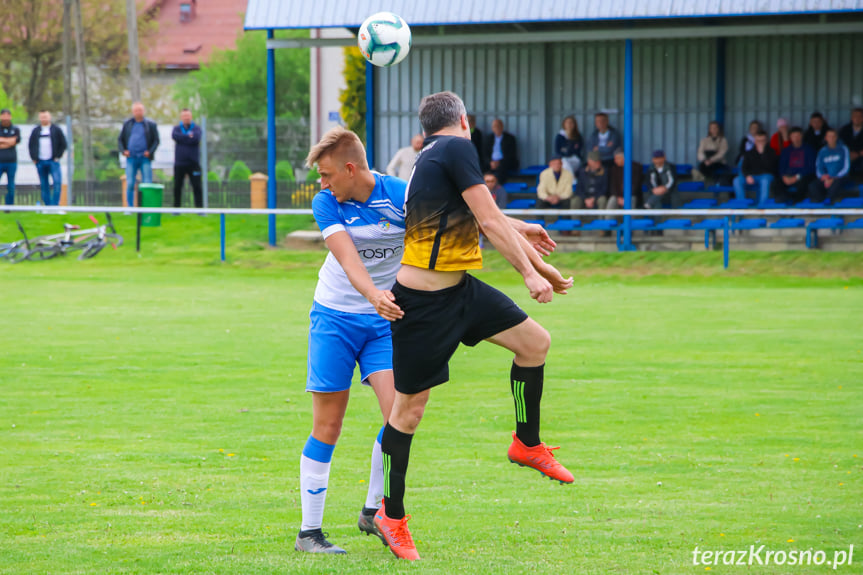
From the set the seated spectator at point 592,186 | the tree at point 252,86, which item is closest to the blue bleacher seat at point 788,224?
the seated spectator at point 592,186

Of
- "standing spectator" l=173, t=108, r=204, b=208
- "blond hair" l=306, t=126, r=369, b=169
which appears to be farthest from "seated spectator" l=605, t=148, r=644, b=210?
"blond hair" l=306, t=126, r=369, b=169

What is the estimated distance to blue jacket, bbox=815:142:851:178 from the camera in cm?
2094

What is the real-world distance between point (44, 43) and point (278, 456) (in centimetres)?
5336

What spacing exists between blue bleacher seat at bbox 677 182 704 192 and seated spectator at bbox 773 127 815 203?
6.84 ft

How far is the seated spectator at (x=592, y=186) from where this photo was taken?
22.0 m

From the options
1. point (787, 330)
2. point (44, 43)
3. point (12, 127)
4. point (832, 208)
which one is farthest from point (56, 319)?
point (44, 43)

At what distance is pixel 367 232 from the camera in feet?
17.4

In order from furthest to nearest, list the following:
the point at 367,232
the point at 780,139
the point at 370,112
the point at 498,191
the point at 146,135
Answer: the point at 370,112, the point at 146,135, the point at 498,191, the point at 780,139, the point at 367,232

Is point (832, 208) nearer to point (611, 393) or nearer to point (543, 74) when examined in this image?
point (543, 74)

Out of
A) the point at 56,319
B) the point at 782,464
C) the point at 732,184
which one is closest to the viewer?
the point at 782,464

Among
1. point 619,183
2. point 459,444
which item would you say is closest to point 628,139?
point 619,183

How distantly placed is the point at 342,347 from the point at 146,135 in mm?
19442

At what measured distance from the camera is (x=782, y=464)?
7152mm

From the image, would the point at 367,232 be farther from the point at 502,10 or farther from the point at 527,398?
the point at 502,10
